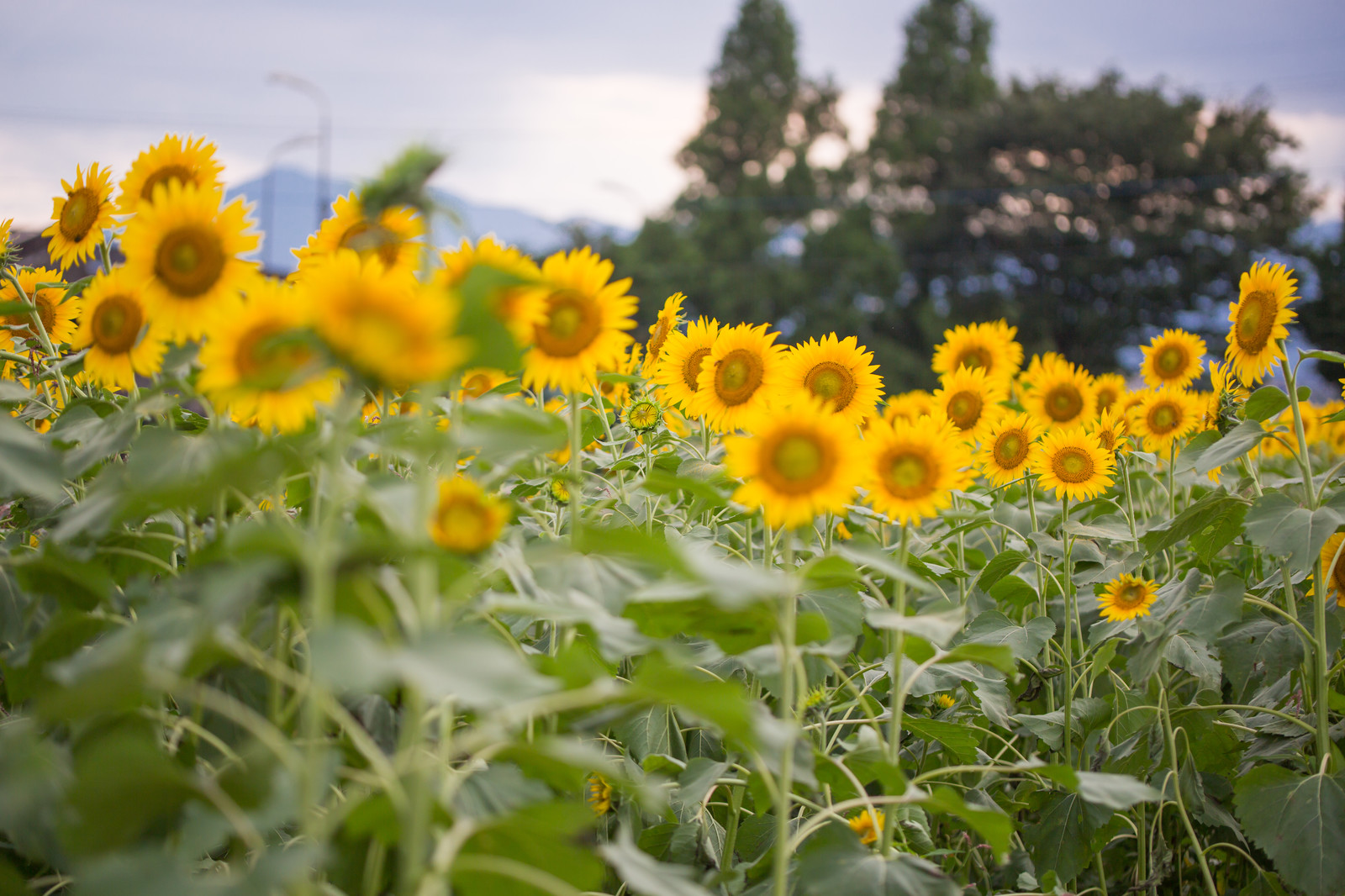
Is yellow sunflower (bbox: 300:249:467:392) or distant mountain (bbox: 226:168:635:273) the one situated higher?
distant mountain (bbox: 226:168:635:273)

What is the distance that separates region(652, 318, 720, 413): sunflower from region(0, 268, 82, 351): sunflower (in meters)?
1.24

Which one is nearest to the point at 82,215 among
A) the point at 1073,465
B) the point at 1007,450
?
the point at 1007,450

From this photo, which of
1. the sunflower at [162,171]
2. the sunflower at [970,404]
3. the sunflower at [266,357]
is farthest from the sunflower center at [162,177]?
the sunflower at [970,404]

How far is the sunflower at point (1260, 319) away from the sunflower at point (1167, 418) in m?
0.45

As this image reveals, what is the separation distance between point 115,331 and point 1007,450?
6.75ft

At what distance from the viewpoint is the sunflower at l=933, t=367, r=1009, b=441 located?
2.60 meters

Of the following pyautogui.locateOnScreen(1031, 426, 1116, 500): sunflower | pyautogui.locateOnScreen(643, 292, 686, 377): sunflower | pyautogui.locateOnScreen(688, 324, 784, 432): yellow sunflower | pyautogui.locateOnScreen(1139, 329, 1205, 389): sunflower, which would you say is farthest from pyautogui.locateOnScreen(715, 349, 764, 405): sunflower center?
pyautogui.locateOnScreen(1139, 329, 1205, 389): sunflower

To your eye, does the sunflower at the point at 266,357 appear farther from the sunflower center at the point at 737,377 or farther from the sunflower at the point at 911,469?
the sunflower center at the point at 737,377

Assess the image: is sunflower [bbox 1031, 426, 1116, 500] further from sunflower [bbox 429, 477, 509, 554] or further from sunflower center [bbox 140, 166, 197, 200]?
sunflower center [bbox 140, 166, 197, 200]

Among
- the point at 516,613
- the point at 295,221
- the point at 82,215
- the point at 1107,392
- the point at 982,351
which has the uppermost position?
the point at 295,221

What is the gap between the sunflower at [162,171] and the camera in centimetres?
143

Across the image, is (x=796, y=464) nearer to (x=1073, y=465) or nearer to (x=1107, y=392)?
(x=1073, y=465)

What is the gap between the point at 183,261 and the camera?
3.77ft

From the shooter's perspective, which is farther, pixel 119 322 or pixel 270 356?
pixel 119 322
